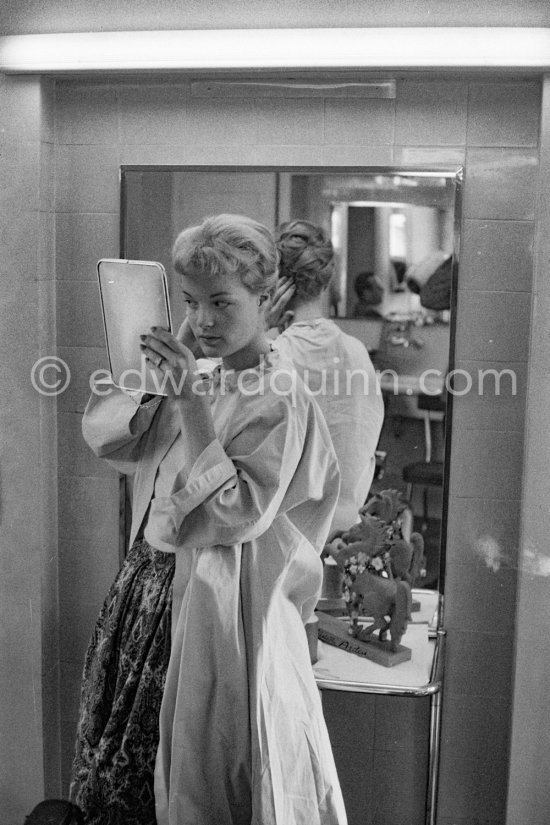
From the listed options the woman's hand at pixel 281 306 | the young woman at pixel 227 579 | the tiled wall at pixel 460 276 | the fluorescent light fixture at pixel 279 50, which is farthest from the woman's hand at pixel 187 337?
the fluorescent light fixture at pixel 279 50

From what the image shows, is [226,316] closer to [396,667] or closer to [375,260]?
[375,260]

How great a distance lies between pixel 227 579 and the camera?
150 centimetres

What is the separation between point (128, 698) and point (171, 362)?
542mm

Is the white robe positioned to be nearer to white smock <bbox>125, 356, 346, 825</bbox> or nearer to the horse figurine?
white smock <bbox>125, 356, 346, 825</bbox>

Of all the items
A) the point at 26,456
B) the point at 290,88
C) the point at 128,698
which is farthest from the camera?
the point at 26,456

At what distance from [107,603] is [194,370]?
43 centimetres

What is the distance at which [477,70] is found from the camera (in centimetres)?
161

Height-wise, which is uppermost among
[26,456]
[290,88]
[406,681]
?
[290,88]

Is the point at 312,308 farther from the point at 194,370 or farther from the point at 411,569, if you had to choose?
the point at 411,569

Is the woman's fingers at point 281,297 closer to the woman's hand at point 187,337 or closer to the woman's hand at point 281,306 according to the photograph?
the woman's hand at point 281,306

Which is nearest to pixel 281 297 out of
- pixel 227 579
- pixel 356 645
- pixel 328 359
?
pixel 328 359

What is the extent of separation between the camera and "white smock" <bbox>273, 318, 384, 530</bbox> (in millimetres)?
1687

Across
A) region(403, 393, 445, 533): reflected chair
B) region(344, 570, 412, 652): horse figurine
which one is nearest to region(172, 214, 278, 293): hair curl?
region(403, 393, 445, 533): reflected chair

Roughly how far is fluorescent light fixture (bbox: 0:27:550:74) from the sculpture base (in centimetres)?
95
